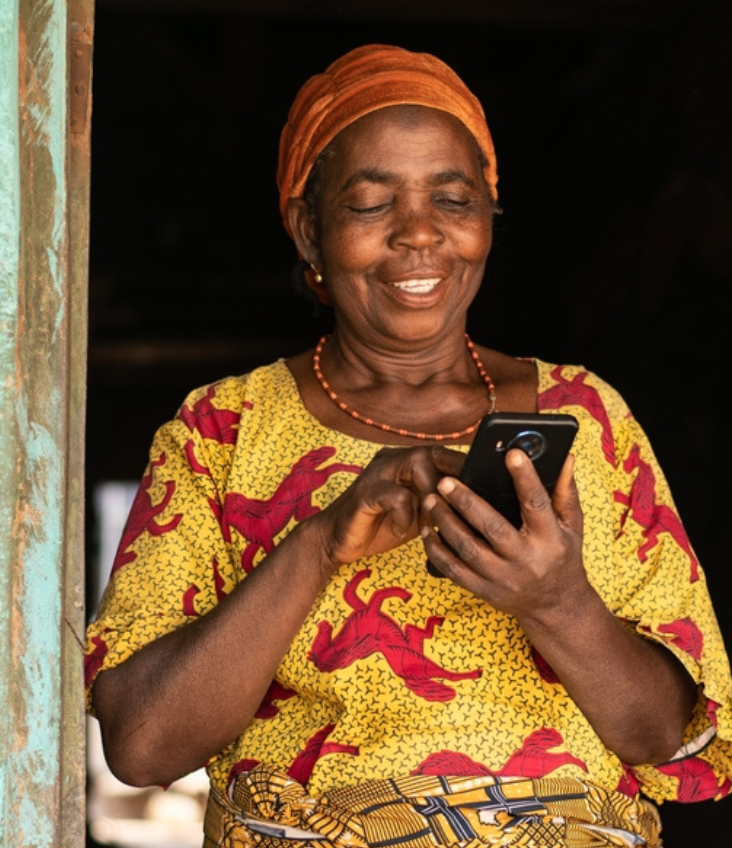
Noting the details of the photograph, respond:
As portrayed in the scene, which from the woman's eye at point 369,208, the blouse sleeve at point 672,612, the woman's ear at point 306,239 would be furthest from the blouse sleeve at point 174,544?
the blouse sleeve at point 672,612

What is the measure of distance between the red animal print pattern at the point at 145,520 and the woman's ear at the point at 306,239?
423mm

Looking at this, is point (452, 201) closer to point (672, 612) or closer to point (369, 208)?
point (369, 208)

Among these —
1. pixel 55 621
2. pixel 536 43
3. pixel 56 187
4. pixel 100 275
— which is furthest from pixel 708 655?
pixel 100 275

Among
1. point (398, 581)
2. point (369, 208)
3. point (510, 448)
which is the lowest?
point (398, 581)

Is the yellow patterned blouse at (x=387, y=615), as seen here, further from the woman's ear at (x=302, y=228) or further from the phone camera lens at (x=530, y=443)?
the phone camera lens at (x=530, y=443)

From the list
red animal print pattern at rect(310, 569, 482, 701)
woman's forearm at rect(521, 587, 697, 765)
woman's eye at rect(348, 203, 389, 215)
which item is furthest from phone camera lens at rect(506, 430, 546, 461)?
woman's eye at rect(348, 203, 389, 215)

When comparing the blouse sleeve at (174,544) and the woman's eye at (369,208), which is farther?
the woman's eye at (369,208)

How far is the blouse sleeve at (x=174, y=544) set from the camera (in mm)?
2162

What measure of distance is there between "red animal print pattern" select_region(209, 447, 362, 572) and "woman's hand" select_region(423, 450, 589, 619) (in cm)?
43

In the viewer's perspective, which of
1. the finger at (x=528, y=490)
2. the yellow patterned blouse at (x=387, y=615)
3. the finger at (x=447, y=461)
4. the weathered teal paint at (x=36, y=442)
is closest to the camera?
the weathered teal paint at (x=36, y=442)

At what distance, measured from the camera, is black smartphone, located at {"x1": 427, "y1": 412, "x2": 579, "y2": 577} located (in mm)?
1766

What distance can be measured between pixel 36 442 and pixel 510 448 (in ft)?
1.82

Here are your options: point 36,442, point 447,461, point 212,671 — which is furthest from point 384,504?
point 36,442

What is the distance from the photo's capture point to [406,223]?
2.31 metres
